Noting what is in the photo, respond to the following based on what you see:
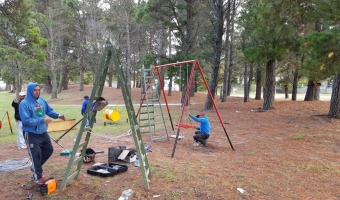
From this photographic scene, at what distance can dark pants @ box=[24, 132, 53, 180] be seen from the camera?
187 inches

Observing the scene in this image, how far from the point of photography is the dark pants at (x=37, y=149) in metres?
4.75

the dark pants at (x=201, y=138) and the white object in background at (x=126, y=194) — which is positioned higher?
the dark pants at (x=201, y=138)

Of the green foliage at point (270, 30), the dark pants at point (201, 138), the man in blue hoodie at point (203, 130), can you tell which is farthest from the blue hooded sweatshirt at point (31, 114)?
the green foliage at point (270, 30)

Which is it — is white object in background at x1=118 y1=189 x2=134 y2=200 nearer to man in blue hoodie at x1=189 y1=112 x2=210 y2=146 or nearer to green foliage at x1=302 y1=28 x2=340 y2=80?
man in blue hoodie at x1=189 y1=112 x2=210 y2=146

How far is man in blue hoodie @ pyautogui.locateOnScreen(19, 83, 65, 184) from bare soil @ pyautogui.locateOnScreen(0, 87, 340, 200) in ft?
1.88

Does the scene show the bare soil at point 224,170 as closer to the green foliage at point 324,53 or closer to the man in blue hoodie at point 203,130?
the man in blue hoodie at point 203,130

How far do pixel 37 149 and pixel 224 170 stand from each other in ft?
12.2

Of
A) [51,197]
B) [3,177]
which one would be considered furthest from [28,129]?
[3,177]

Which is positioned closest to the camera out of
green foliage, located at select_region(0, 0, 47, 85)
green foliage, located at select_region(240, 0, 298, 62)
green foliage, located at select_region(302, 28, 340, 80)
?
green foliage, located at select_region(302, 28, 340, 80)

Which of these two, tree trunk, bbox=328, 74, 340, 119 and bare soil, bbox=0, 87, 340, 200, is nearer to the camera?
bare soil, bbox=0, 87, 340, 200

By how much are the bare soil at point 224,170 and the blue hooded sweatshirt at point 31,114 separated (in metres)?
1.10

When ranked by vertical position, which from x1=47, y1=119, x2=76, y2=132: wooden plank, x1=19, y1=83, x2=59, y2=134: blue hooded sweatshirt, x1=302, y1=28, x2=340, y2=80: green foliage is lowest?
x1=47, y1=119, x2=76, y2=132: wooden plank

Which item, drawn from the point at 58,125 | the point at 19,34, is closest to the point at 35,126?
the point at 58,125

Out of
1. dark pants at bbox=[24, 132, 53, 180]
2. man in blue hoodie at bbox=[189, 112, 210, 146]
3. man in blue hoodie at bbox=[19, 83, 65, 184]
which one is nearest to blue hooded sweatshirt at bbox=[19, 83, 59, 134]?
man in blue hoodie at bbox=[19, 83, 65, 184]
